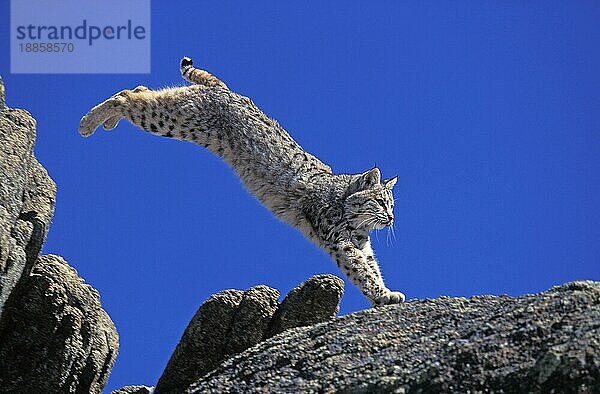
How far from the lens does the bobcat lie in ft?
41.9

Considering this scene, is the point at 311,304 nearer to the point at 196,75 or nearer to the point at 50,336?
the point at 50,336

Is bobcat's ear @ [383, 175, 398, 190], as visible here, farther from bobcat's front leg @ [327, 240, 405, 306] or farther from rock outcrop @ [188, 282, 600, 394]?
rock outcrop @ [188, 282, 600, 394]

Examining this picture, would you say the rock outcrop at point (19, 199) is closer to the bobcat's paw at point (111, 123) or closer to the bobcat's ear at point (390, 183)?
the bobcat's paw at point (111, 123)

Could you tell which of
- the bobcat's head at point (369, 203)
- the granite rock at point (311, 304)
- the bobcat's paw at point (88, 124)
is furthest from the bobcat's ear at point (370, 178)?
the granite rock at point (311, 304)

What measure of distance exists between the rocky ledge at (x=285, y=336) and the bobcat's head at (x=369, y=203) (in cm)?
467

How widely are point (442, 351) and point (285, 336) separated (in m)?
1.45

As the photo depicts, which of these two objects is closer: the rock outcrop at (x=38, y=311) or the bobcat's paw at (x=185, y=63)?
the rock outcrop at (x=38, y=311)

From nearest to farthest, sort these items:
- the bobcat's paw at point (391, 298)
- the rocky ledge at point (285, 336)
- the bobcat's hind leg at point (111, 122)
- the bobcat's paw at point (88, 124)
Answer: the rocky ledge at point (285, 336)
the bobcat's paw at point (391, 298)
the bobcat's paw at point (88, 124)
the bobcat's hind leg at point (111, 122)

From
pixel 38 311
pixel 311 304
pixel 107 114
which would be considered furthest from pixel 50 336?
pixel 107 114

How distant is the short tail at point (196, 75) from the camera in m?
13.7

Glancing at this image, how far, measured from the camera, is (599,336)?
180 inches

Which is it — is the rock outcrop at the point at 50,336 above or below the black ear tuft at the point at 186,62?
below

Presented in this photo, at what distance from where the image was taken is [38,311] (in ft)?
25.8

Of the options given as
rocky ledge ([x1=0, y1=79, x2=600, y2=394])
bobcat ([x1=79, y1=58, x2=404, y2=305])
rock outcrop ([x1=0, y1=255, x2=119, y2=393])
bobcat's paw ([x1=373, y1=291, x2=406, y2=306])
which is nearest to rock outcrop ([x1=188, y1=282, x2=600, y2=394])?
rocky ledge ([x1=0, y1=79, x2=600, y2=394])
